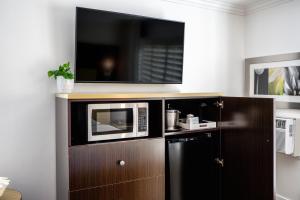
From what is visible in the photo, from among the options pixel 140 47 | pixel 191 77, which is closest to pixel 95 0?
pixel 140 47

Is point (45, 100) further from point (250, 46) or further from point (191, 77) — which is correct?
point (250, 46)

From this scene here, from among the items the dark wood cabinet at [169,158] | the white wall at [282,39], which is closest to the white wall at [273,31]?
the white wall at [282,39]

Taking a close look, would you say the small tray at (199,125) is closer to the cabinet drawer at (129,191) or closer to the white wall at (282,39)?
the cabinet drawer at (129,191)

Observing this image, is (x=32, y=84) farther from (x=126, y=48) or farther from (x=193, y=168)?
(x=193, y=168)

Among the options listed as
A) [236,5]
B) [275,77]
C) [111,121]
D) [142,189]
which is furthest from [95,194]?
[236,5]

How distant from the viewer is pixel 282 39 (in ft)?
8.63

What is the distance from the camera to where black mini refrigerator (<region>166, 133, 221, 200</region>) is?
2.12m

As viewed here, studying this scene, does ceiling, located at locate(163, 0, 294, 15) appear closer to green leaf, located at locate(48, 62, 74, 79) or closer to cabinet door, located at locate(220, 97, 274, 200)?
cabinet door, located at locate(220, 97, 274, 200)

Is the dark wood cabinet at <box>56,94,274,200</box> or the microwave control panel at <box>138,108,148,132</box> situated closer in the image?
the dark wood cabinet at <box>56,94,274,200</box>

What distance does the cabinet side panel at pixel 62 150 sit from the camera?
65.8 inches

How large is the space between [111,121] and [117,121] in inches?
1.8

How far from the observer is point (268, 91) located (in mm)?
2738

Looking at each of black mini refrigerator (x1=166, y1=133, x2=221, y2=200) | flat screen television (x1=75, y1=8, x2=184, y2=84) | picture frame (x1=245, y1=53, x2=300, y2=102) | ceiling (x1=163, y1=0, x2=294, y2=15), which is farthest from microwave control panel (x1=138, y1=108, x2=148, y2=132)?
picture frame (x1=245, y1=53, x2=300, y2=102)

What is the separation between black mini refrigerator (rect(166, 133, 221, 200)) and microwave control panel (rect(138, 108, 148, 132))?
0.89ft
